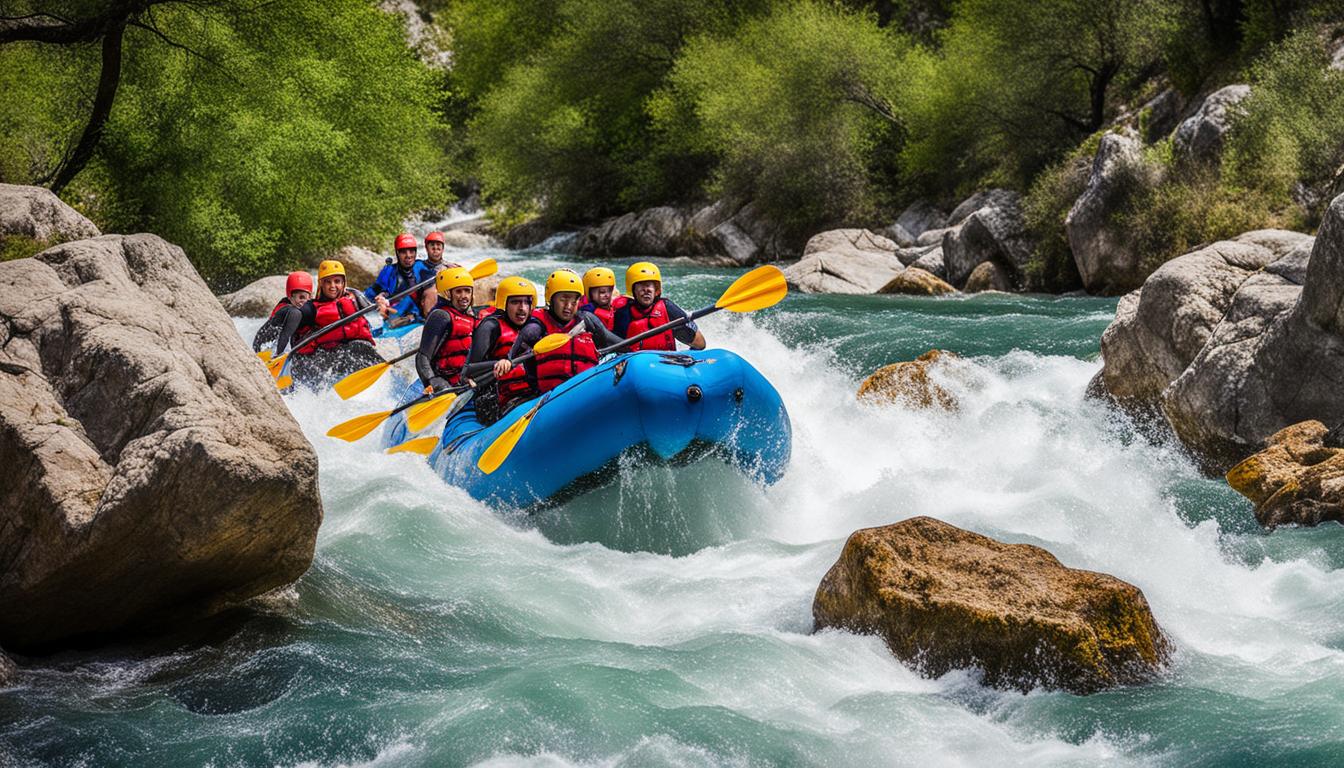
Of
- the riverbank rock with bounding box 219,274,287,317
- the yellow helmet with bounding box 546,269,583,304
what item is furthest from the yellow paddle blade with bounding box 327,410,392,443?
the riverbank rock with bounding box 219,274,287,317

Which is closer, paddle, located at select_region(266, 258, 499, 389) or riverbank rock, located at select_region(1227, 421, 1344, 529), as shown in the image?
riverbank rock, located at select_region(1227, 421, 1344, 529)

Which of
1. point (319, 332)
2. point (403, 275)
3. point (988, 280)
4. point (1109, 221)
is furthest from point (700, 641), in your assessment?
point (988, 280)

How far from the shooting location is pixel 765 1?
32469 millimetres

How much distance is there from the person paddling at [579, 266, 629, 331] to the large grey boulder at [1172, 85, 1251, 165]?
34.7 ft

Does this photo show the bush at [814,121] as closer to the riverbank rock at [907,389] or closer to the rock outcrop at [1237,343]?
the riverbank rock at [907,389]

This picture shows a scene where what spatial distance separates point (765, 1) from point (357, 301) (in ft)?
79.9

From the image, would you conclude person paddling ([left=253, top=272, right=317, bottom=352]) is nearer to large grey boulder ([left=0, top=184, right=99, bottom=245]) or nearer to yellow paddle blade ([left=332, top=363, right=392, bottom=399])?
yellow paddle blade ([left=332, top=363, right=392, bottom=399])

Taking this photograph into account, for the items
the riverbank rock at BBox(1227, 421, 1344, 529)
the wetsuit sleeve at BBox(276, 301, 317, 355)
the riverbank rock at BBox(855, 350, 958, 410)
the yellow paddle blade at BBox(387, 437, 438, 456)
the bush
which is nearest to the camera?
the riverbank rock at BBox(1227, 421, 1344, 529)

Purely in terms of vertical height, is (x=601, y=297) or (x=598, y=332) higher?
(x=601, y=297)

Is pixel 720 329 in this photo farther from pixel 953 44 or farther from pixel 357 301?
pixel 953 44

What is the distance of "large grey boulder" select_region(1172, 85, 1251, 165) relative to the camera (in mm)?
15133

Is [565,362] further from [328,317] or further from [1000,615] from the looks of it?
[328,317]

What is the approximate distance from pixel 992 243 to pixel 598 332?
12126mm

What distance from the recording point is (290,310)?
33.8ft
